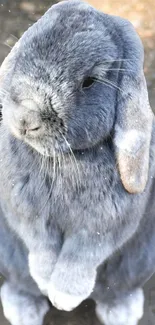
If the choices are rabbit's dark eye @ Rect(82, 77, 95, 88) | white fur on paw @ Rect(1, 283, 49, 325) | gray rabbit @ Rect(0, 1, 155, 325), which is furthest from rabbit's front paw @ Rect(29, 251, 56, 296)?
rabbit's dark eye @ Rect(82, 77, 95, 88)

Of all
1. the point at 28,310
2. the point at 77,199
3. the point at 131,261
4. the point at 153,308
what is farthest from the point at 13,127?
the point at 153,308

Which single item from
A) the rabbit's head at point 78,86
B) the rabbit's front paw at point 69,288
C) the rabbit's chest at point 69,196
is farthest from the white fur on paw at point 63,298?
the rabbit's head at point 78,86

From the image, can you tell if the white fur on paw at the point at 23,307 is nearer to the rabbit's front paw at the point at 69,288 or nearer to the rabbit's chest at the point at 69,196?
the rabbit's front paw at the point at 69,288

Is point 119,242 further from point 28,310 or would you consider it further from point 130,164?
point 28,310

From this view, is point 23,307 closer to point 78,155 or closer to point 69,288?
point 69,288

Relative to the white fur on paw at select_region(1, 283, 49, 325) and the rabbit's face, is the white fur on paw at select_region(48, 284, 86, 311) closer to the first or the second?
the white fur on paw at select_region(1, 283, 49, 325)

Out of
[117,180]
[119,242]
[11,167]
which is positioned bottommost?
[119,242]
